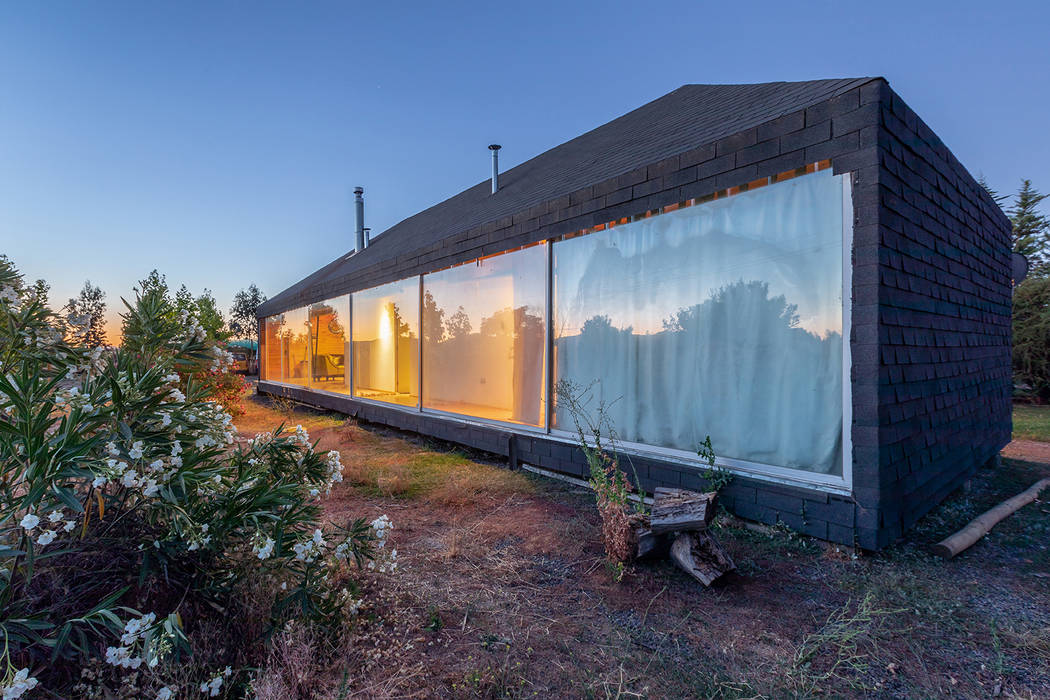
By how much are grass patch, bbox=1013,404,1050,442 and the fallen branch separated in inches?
202

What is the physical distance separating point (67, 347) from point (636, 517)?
275 centimetres

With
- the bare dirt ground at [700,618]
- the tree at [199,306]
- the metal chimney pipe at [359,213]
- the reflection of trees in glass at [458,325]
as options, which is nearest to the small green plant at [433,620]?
the bare dirt ground at [700,618]

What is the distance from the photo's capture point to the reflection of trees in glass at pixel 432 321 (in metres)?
6.41

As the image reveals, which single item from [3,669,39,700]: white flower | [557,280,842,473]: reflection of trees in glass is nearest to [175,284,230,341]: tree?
[3,669,39,700]: white flower

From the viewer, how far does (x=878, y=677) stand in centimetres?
173

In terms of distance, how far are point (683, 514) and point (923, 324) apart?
2.35 meters

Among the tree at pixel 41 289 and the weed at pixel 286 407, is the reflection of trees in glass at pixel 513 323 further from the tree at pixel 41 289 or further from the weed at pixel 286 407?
the weed at pixel 286 407

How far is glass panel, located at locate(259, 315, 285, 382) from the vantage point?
41.6 feet

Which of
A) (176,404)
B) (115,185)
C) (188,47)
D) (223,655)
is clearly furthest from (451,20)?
Answer: (223,655)

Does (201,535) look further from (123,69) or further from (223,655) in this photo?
(123,69)

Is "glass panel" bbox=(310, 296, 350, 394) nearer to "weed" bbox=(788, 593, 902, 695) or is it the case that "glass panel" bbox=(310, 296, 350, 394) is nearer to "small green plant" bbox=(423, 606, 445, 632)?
"small green plant" bbox=(423, 606, 445, 632)

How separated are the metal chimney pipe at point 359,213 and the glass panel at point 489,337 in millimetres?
8128

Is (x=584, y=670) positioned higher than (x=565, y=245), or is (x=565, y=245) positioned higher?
(x=565, y=245)

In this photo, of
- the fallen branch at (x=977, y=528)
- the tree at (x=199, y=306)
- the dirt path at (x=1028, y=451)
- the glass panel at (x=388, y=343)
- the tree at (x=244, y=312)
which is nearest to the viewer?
the fallen branch at (x=977, y=528)
